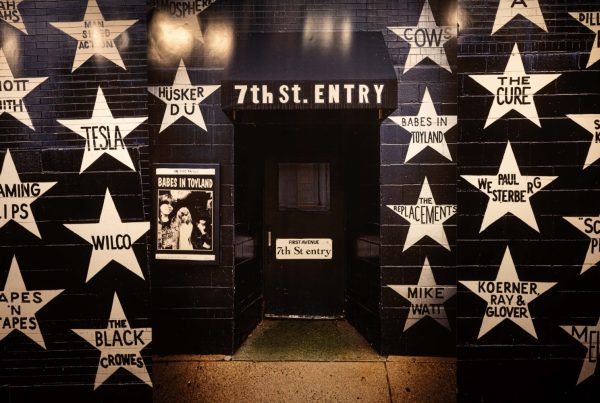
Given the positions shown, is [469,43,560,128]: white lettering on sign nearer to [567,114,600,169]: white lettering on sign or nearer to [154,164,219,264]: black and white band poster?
[567,114,600,169]: white lettering on sign

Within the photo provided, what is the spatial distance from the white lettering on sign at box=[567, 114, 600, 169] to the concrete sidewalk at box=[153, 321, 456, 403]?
2.55m

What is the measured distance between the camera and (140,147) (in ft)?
10.7

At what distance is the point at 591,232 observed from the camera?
10.3ft

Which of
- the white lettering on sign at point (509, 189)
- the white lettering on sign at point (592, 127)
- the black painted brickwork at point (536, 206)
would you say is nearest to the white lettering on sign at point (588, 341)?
the black painted brickwork at point (536, 206)

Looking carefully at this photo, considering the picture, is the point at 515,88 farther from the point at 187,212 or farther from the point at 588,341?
the point at 187,212

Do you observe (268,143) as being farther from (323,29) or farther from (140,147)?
(140,147)

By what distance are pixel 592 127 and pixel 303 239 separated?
337 centimetres

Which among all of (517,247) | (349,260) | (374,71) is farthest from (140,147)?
(517,247)

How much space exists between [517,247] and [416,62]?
7.30 ft

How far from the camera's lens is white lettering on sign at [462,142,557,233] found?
314cm

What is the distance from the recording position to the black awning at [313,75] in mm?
3279

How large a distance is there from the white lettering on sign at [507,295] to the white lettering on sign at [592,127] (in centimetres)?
113

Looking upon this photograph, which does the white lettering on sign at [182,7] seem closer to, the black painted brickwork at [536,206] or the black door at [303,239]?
the black door at [303,239]

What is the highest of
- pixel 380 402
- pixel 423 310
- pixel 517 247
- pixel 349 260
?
pixel 517 247
